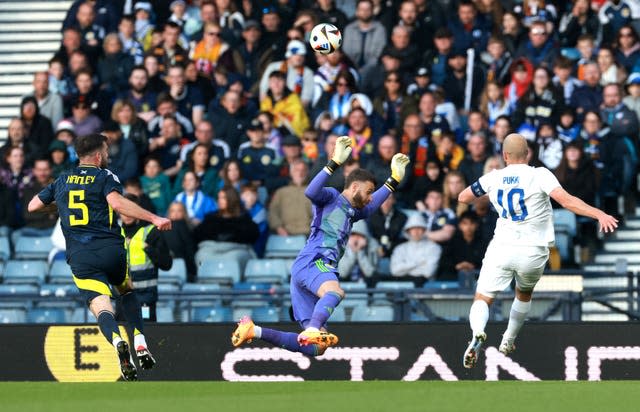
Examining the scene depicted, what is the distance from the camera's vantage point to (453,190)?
707 inches

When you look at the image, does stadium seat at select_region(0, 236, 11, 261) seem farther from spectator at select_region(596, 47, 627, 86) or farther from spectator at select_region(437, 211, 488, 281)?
spectator at select_region(596, 47, 627, 86)

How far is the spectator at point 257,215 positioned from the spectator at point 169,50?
9.53 ft

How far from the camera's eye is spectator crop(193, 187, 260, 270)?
59.8ft

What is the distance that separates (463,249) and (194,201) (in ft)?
10.9

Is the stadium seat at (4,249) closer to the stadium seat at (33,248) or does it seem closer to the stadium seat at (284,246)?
the stadium seat at (33,248)

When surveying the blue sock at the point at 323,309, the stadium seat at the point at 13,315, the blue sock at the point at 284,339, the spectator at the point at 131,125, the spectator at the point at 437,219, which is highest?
the spectator at the point at 131,125

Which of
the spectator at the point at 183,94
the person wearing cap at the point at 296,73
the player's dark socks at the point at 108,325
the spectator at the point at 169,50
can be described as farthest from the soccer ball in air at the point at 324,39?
the player's dark socks at the point at 108,325

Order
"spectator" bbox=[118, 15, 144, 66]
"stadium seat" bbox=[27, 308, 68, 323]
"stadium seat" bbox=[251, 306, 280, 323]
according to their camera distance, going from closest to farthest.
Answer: "stadium seat" bbox=[251, 306, 280, 323] < "stadium seat" bbox=[27, 308, 68, 323] < "spectator" bbox=[118, 15, 144, 66]

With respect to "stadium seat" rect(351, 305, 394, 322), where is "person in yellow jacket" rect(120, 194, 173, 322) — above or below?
above

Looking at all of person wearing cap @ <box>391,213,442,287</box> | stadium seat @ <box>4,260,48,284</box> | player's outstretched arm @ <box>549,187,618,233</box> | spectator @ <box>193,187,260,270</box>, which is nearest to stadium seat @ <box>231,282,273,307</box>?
spectator @ <box>193,187,260,270</box>

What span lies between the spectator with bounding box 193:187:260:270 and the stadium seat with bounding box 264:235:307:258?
19 centimetres

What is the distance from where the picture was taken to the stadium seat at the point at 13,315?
17.0 metres
